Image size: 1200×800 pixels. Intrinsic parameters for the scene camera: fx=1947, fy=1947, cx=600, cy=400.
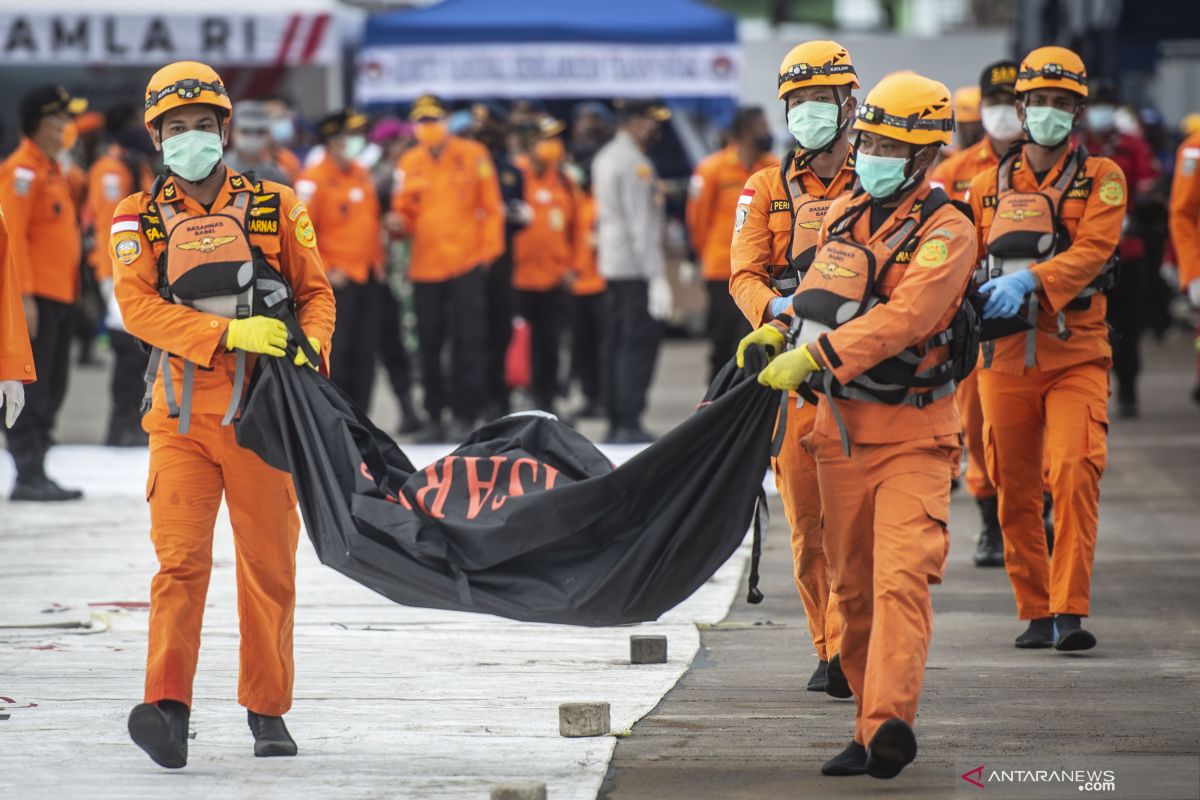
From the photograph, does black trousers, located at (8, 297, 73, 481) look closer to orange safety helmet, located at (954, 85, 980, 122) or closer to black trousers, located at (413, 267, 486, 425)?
black trousers, located at (413, 267, 486, 425)

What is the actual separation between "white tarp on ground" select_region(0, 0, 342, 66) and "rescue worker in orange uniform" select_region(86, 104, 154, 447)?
5976 mm

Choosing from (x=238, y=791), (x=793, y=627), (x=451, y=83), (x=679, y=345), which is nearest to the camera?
(x=238, y=791)

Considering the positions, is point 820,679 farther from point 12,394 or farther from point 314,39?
point 314,39

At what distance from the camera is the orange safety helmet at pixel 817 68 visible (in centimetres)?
684

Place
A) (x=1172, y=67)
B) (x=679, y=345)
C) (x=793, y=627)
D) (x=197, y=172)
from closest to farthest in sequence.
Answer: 1. (x=197, y=172)
2. (x=793, y=627)
3. (x=679, y=345)
4. (x=1172, y=67)

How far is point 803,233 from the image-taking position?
671 centimetres

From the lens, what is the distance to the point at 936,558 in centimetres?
570

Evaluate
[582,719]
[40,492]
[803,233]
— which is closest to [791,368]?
[803,233]

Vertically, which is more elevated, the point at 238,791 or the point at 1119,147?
the point at 1119,147

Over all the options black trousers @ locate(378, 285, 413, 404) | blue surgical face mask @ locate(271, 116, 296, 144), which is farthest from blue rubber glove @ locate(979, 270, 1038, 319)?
blue surgical face mask @ locate(271, 116, 296, 144)

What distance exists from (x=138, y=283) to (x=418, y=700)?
183cm

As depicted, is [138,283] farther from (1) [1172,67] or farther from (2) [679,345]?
(1) [1172,67]

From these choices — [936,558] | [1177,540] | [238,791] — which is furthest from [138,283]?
[1177,540]

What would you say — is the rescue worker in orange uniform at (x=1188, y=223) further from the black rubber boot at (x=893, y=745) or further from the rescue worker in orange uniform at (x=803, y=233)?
the black rubber boot at (x=893, y=745)
